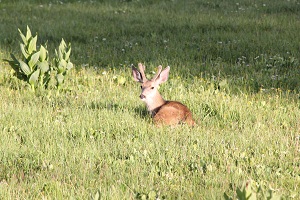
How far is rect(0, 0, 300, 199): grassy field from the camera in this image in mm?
5227

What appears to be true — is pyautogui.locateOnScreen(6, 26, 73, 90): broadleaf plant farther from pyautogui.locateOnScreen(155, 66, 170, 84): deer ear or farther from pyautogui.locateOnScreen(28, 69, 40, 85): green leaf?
pyautogui.locateOnScreen(155, 66, 170, 84): deer ear

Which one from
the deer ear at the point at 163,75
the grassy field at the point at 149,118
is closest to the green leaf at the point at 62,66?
the grassy field at the point at 149,118

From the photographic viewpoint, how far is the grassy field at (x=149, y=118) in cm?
523

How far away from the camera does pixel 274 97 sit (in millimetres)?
8266

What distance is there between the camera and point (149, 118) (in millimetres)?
7344

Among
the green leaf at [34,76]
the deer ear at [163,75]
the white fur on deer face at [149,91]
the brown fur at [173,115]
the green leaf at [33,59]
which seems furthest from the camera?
the green leaf at [34,76]

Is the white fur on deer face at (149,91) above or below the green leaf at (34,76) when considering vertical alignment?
above

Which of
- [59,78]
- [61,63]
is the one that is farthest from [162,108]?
[61,63]

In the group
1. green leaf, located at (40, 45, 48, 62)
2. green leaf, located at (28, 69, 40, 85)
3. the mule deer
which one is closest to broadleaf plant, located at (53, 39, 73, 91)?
green leaf, located at (40, 45, 48, 62)

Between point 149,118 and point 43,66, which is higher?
point 43,66

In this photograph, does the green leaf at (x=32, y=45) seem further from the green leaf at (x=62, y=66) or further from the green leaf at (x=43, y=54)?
the green leaf at (x=62, y=66)

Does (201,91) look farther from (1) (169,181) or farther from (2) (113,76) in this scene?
(1) (169,181)

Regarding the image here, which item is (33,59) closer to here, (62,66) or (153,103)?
(62,66)

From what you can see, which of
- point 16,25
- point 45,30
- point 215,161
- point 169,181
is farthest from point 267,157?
point 16,25
